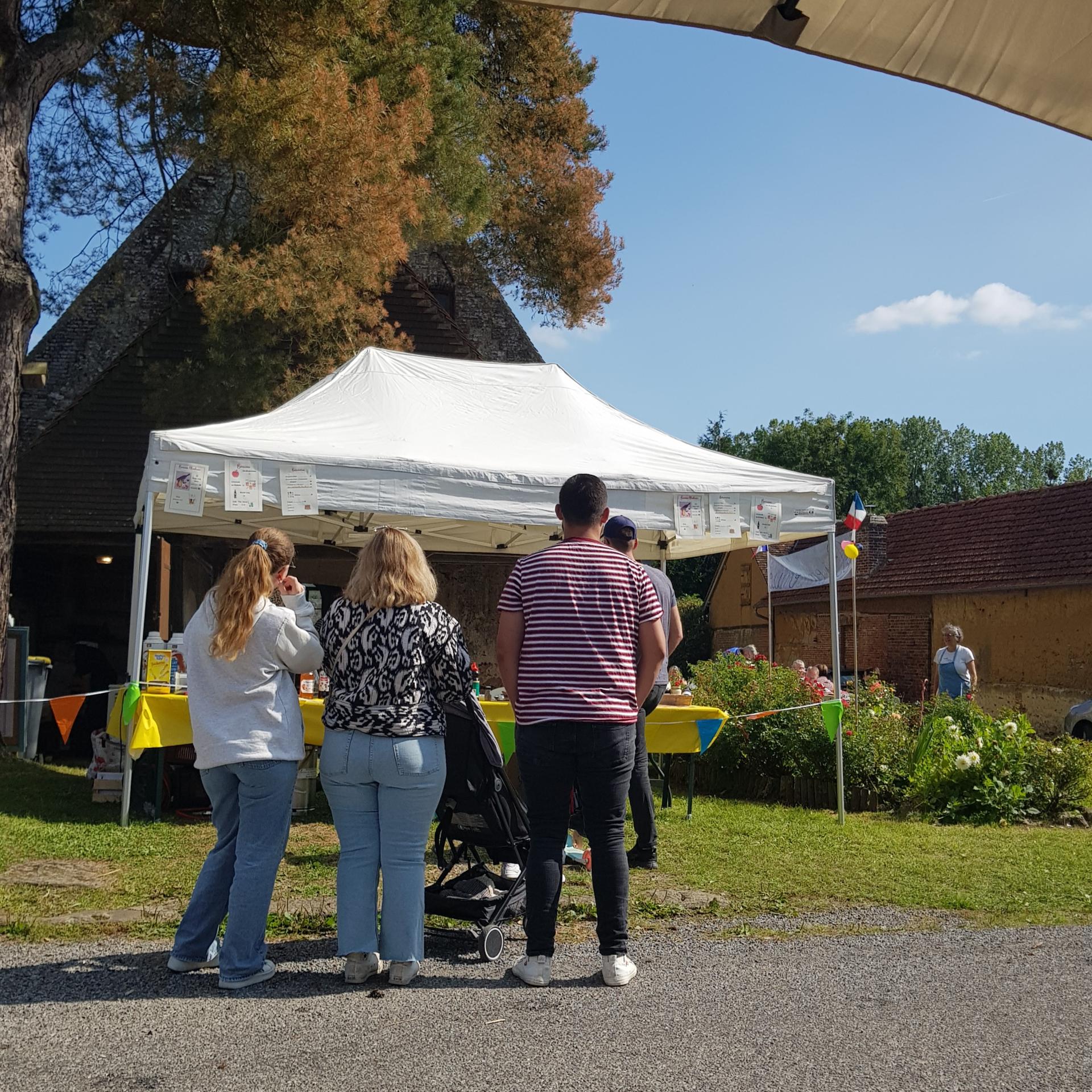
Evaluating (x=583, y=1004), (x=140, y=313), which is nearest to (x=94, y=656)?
(x=140, y=313)

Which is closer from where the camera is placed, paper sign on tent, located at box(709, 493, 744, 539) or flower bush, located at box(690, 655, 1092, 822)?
paper sign on tent, located at box(709, 493, 744, 539)

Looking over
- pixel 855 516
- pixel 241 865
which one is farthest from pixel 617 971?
pixel 855 516

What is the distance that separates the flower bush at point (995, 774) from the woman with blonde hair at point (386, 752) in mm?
5859

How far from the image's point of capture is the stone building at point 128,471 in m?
15.2

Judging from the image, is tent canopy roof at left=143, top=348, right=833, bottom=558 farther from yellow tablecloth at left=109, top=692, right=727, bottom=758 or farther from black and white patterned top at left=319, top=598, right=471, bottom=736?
black and white patterned top at left=319, top=598, right=471, bottom=736

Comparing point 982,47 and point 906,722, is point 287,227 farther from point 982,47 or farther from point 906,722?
point 982,47

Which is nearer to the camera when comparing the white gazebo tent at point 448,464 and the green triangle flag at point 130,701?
the green triangle flag at point 130,701

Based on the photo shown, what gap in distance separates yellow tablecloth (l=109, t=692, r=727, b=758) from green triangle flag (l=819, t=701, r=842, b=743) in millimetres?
1039

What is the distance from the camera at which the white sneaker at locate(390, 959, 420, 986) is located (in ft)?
13.7

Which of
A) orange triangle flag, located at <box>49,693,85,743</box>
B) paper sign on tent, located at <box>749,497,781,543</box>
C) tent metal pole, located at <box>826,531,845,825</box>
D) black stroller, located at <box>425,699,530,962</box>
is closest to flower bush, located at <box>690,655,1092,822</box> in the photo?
tent metal pole, located at <box>826,531,845,825</box>

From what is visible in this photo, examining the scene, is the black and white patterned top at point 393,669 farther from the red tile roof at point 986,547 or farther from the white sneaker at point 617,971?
the red tile roof at point 986,547

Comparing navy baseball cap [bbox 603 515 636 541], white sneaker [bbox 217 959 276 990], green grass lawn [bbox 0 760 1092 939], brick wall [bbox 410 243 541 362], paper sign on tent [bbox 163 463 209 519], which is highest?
brick wall [bbox 410 243 541 362]

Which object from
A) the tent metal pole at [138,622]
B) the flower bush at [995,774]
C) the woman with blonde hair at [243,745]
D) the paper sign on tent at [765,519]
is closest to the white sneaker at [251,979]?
the woman with blonde hair at [243,745]

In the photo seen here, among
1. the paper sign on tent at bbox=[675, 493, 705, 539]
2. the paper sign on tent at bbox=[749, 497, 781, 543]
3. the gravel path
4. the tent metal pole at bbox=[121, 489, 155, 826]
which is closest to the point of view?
the gravel path
